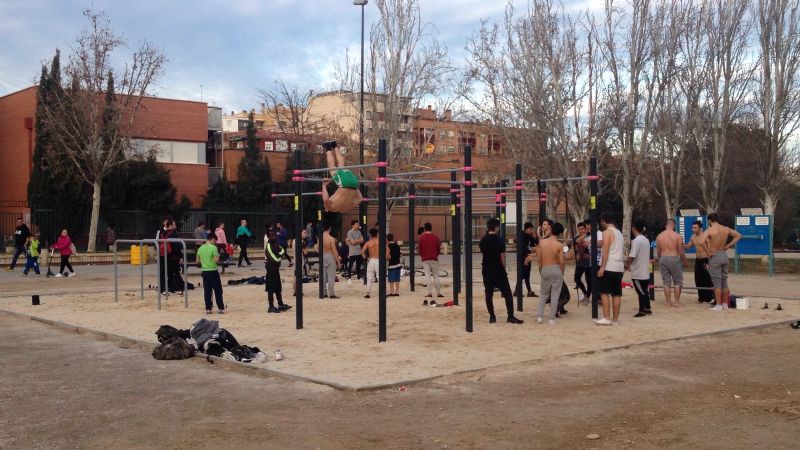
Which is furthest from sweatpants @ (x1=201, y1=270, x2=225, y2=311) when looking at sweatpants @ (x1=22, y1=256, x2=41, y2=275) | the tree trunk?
the tree trunk

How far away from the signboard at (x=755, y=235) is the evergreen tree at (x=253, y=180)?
27.4m

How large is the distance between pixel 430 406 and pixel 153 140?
3974 cm

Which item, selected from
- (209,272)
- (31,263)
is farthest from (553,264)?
(31,263)

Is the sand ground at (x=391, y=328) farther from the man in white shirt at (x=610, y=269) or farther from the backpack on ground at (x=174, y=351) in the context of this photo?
Answer: the backpack on ground at (x=174, y=351)

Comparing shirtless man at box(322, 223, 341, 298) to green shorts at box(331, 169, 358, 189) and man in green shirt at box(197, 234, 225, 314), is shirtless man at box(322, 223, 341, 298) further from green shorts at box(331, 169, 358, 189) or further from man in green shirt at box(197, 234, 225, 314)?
green shorts at box(331, 169, 358, 189)

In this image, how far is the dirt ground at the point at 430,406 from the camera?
6.02m

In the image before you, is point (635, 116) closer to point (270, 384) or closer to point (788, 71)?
point (788, 71)

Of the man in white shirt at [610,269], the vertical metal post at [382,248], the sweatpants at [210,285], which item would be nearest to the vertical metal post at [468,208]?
the vertical metal post at [382,248]

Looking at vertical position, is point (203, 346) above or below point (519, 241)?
below

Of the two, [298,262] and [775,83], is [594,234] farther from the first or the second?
[775,83]

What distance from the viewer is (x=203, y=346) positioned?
9.96 metres

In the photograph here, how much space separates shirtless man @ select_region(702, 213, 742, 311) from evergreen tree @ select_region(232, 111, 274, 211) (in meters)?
32.8

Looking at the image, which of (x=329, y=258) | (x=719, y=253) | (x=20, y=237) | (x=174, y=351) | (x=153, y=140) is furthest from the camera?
(x=153, y=140)

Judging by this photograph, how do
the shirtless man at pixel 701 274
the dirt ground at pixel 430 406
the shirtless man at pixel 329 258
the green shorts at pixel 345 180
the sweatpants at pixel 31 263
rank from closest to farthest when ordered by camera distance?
the dirt ground at pixel 430 406 → the green shorts at pixel 345 180 → the shirtless man at pixel 701 274 → the shirtless man at pixel 329 258 → the sweatpants at pixel 31 263
